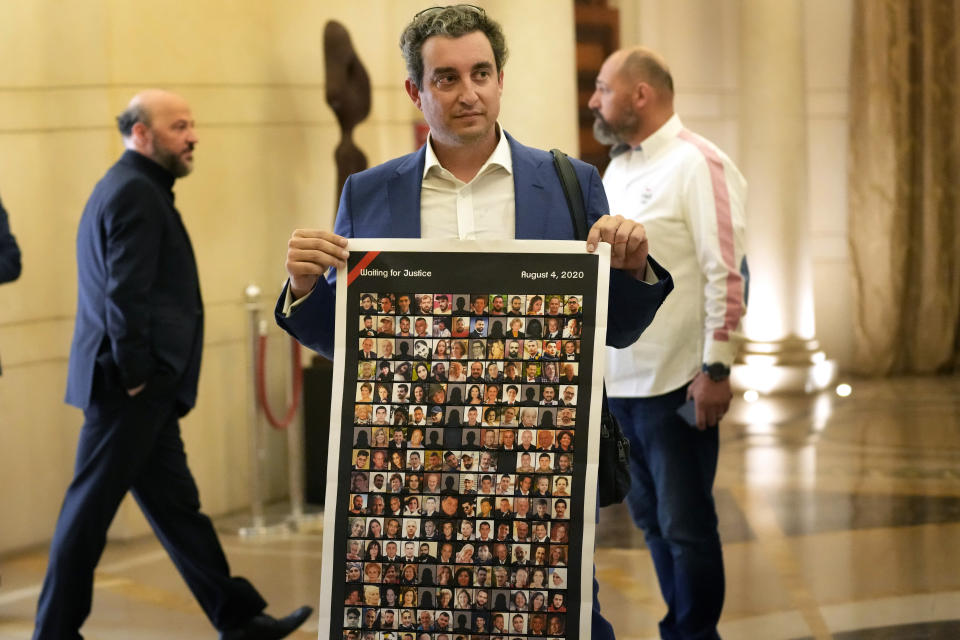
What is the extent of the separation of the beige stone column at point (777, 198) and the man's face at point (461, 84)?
740 cm

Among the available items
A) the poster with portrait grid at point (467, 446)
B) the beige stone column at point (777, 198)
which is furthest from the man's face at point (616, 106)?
the beige stone column at point (777, 198)

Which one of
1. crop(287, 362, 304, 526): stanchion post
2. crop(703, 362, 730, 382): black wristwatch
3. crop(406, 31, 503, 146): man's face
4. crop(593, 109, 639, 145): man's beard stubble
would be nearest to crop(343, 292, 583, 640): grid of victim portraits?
crop(406, 31, 503, 146): man's face

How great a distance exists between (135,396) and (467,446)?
7.47 feet

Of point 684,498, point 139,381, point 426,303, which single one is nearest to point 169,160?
point 139,381

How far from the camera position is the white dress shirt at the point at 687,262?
3.77m

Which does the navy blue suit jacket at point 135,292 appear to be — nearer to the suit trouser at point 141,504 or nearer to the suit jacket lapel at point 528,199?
the suit trouser at point 141,504

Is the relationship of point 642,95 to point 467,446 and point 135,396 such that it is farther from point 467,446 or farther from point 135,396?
point 467,446

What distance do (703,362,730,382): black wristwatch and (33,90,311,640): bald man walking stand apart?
174 cm

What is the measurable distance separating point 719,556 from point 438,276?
2037 millimetres

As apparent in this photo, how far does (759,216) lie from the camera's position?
9422mm

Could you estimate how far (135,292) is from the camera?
408cm

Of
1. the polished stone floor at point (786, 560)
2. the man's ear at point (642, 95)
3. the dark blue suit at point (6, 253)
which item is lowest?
the polished stone floor at point (786, 560)

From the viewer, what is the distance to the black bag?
2363 millimetres

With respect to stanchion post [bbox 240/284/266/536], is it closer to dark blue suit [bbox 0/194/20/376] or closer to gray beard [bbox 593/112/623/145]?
dark blue suit [bbox 0/194/20/376]
